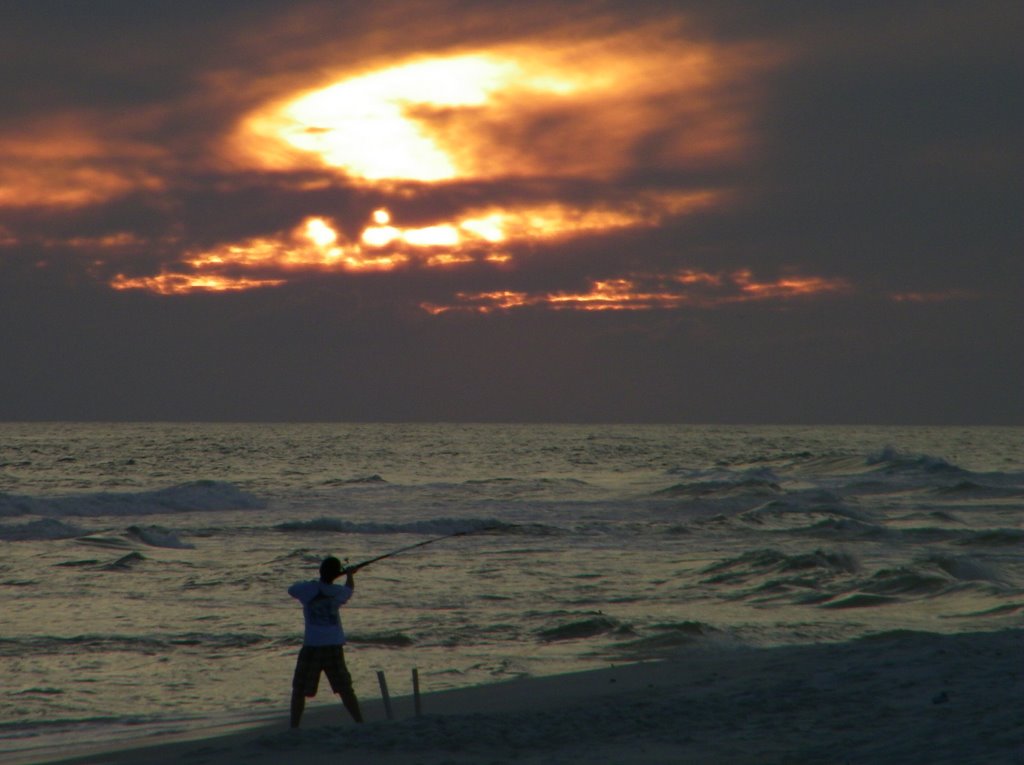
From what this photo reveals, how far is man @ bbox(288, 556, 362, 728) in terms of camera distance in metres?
9.59

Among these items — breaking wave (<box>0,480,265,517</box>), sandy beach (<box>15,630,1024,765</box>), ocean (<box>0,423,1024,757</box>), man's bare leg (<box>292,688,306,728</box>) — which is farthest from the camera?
breaking wave (<box>0,480,265,517</box>)

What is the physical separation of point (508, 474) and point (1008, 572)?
39418mm

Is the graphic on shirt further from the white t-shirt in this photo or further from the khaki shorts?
the khaki shorts

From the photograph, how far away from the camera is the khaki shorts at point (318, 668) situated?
959cm

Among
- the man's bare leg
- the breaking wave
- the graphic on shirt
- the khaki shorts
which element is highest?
the graphic on shirt

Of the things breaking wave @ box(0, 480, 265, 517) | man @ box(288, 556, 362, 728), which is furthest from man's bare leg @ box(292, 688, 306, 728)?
breaking wave @ box(0, 480, 265, 517)

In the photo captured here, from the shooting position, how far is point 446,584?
1941cm

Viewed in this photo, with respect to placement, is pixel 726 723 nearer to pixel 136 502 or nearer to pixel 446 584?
pixel 446 584

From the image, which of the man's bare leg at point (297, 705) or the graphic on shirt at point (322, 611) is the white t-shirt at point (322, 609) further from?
the man's bare leg at point (297, 705)

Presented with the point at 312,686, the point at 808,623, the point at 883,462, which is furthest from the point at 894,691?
the point at 883,462

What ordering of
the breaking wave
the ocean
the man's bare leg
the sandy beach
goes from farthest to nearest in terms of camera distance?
the breaking wave
the ocean
the man's bare leg
the sandy beach

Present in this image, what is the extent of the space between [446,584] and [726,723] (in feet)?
36.4

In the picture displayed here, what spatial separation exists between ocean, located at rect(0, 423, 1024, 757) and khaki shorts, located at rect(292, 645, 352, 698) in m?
1.35

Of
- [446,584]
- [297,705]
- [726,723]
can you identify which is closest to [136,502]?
[446,584]
